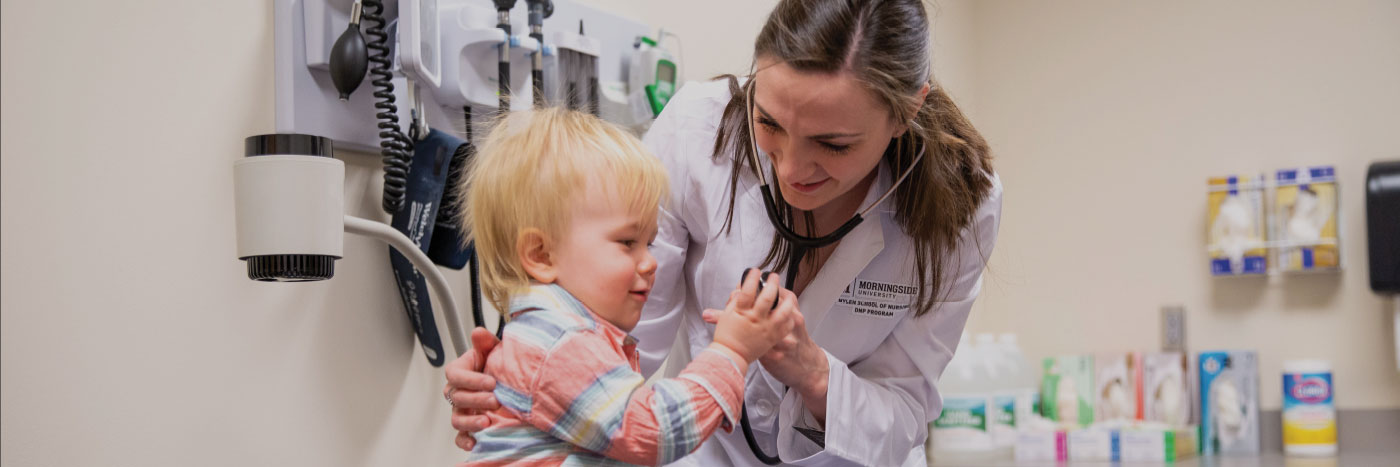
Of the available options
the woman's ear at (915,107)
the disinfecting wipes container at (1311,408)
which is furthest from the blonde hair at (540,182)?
the disinfecting wipes container at (1311,408)

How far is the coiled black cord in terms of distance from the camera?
1363mm

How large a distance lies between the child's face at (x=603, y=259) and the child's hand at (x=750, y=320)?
0.26 feet

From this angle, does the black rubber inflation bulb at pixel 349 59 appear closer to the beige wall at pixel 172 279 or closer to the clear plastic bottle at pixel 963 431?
the beige wall at pixel 172 279

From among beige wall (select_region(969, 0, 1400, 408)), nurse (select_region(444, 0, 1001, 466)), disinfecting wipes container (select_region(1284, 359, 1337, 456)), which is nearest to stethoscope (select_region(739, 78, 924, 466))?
nurse (select_region(444, 0, 1001, 466))

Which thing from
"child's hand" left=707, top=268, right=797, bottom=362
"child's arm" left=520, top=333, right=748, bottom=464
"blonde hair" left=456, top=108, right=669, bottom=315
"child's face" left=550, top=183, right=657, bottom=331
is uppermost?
"blonde hair" left=456, top=108, right=669, bottom=315

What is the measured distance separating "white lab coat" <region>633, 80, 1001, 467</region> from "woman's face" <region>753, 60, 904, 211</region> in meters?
0.16

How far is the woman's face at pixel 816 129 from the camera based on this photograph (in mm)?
1083

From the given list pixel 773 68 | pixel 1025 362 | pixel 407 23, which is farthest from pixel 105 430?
pixel 1025 362

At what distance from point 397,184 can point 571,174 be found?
1.58 feet

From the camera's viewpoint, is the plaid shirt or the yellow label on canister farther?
the yellow label on canister

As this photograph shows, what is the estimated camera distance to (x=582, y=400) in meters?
0.90

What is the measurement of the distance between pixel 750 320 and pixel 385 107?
0.63m

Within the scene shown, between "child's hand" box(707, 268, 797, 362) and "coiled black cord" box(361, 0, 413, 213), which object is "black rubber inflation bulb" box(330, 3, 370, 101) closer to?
"coiled black cord" box(361, 0, 413, 213)

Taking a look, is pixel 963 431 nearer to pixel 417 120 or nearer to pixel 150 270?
pixel 417 120
